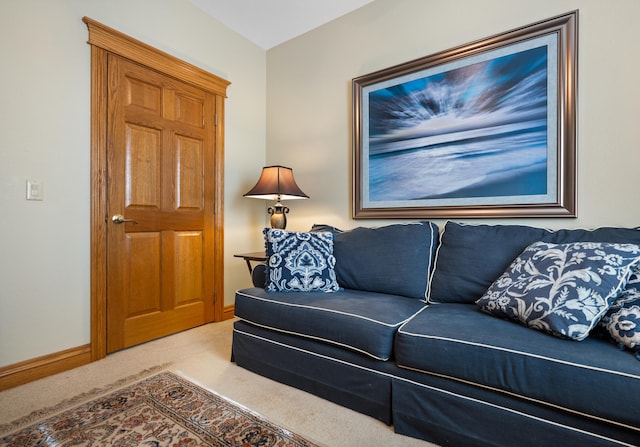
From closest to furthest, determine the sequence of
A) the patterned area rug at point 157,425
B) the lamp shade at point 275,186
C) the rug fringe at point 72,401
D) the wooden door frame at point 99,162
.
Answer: the patterned area rug at point 157,425
the rug fringe at point 72,401
the wooden door frame at point 99,162
the lamp shade at point 275,186

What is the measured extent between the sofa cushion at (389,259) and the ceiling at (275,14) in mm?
1877

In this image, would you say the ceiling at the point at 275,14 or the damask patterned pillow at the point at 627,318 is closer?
the damask patterned pillow at the point at 627,318

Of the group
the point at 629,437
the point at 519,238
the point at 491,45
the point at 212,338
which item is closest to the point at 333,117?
the point at 491,45

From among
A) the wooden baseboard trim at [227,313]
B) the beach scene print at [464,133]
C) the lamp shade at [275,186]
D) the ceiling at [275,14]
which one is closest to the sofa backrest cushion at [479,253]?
the beach scene print at [464,133]

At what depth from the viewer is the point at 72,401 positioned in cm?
162

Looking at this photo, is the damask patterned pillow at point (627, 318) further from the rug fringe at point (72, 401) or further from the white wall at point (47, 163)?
the white wall at point (47, 163)

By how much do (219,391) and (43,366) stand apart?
109 centimetres

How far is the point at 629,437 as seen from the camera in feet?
3.23

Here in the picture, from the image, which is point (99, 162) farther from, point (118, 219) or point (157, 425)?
point (157, 425)

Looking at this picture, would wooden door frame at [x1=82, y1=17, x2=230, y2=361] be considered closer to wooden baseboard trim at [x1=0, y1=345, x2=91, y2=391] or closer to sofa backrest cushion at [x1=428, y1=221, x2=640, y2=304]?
wooden baseboard trim at [x1=0, y1=345, x2=91, y2=391]

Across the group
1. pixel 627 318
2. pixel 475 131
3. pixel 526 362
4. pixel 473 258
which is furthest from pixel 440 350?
pixel 475 131

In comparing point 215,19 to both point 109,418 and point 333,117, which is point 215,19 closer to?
point 333,117

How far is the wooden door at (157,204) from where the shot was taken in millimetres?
2223

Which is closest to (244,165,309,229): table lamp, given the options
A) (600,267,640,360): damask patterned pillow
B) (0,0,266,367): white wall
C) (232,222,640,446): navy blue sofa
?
(232,222,640,446): navy blue sofa
